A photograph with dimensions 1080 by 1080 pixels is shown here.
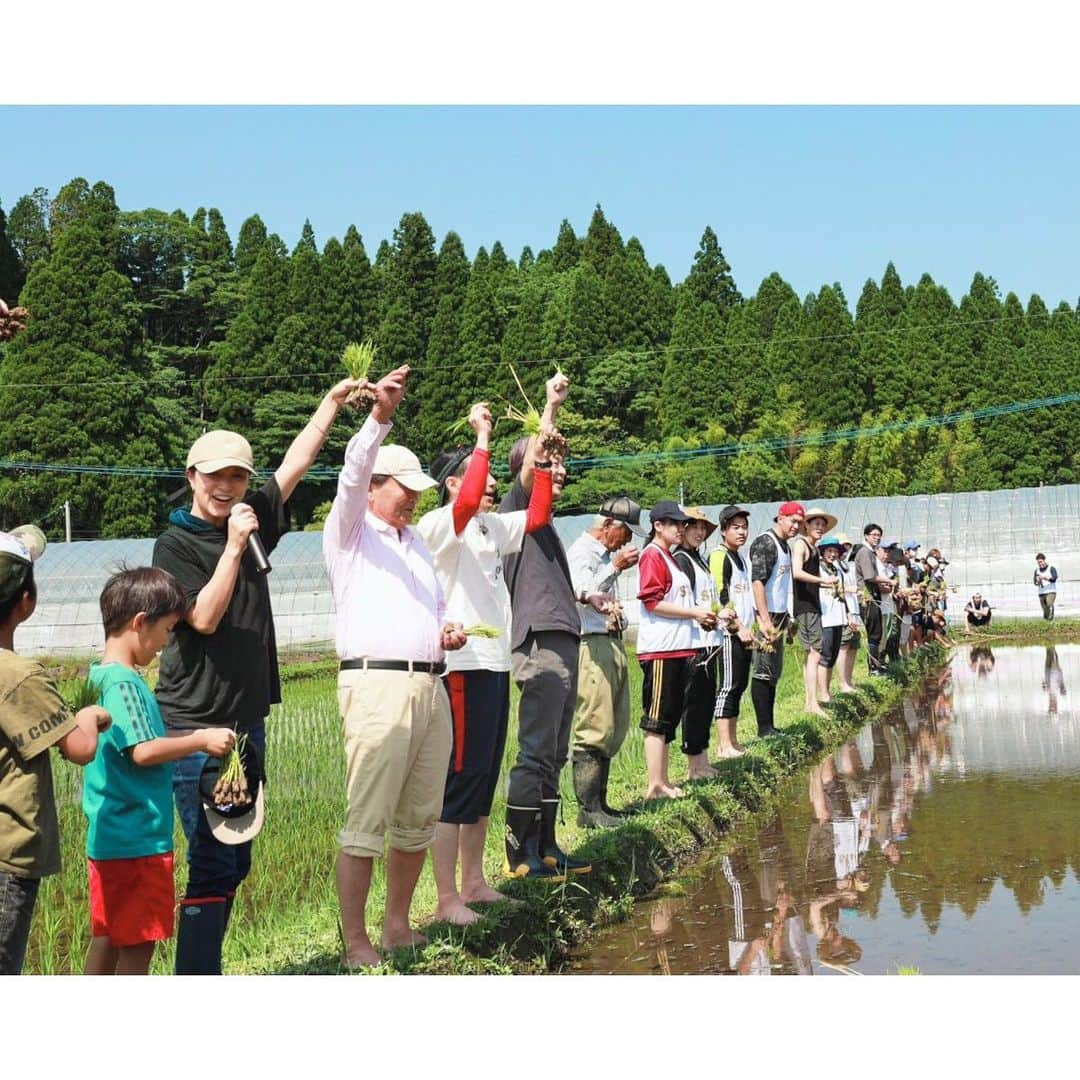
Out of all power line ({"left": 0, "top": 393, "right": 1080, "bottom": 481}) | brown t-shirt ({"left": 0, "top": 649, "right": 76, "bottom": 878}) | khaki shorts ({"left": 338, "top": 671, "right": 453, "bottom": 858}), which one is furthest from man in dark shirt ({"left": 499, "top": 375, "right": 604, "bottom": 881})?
power line ({"left": 0, "top": 393, "right": 1080, "bottom": 481})

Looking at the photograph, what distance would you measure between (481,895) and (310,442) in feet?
6.63

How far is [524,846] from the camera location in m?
6.14

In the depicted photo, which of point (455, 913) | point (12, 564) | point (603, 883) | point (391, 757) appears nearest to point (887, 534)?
point (603, 883)

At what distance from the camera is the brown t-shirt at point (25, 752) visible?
3680 millimetres

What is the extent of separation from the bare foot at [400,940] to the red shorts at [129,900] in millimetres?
1076

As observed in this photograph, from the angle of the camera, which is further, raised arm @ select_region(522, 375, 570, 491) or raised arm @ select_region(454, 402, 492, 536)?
raised arm @ select_region(522, 375, 570, 491)

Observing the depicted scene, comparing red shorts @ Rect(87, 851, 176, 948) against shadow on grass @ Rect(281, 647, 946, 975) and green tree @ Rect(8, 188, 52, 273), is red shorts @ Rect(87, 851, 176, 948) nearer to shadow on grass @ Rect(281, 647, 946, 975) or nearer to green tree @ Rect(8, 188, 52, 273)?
shadow on grass @ Rect(281, 647, 946, 975)

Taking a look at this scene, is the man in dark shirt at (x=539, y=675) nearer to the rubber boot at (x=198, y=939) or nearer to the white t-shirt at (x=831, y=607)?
the rubber boot at (x=198, y=939)

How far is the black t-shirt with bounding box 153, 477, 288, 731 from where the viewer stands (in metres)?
4.44

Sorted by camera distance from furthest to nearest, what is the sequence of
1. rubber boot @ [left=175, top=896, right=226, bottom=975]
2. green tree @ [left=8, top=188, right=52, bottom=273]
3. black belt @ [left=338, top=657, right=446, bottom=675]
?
green tree @ [left=8, top=188, right=52, bottom=273] < black belt @ [left=338, top=657, right=446, bottom=675] < rubber boot @ [left=175, top=896, right=226, bottom=975]

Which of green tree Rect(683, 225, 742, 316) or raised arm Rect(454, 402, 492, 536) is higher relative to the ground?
green tree Rect(683, 225, 742, 316)

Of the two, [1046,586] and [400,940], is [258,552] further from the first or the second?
[1046,586]

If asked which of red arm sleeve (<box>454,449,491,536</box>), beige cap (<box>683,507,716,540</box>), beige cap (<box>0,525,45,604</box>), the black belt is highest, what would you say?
red arm sleeve (<box>454,449,491,536</box>)

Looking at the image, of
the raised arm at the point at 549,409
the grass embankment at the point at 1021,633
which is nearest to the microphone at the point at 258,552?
the raised arm at the point at 549,409
